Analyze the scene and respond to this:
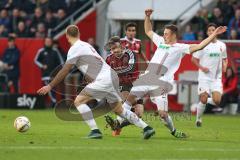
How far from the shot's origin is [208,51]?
21.6 m

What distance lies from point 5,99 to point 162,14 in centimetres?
692

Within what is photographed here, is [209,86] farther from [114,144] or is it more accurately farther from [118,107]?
[114,144]

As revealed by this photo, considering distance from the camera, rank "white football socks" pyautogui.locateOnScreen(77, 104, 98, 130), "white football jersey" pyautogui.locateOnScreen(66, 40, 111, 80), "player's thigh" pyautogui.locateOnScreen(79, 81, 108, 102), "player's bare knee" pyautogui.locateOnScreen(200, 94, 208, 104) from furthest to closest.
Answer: "player's bare knee" pyautogui.locateOnScreen(200, 94, 208, 104) → "player's thigh" pyautogui.locateOnScreen(79, 81, 108, 102) → "white football socks" pyautogui.locateOnScreen(77, 104, 98, 130) → "white football jersey" pyautogui.locateOnScreen(66, 40, 111, 80)

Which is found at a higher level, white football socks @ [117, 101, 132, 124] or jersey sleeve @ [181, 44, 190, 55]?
jersey sleeve @ [181, 44, 190, 55]

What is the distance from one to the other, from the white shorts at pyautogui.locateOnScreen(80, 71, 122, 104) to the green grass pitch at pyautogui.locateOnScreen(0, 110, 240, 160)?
2.70ft

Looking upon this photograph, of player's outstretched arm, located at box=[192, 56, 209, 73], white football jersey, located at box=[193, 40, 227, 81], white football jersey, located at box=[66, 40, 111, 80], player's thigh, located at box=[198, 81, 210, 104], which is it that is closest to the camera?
white football jersey, located at box=[66, 40, 111, 80]

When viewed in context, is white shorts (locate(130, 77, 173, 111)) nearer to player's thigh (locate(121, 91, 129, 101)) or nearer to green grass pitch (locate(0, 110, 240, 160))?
player's thigh (locate(121, 91, 129, 101))

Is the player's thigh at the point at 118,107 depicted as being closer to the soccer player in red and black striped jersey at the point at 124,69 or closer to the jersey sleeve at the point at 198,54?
the soccer player in red and black striped jersey at the point at 124,69

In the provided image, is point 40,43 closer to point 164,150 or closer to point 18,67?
point 18,67

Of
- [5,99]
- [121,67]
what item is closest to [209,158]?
[121,67]

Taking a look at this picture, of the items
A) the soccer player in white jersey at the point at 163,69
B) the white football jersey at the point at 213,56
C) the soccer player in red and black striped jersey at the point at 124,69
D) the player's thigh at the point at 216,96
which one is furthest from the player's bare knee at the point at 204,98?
the soccer player in white jersey at the point at 163,69

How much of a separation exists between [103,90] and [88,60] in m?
0.66

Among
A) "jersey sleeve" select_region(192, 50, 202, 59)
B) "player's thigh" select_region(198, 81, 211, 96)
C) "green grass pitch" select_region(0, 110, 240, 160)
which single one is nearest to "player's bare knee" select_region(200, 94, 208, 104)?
"player's thigh" select_region(198, 81, 211, 96)

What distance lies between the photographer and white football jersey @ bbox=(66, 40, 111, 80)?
1495 cm
